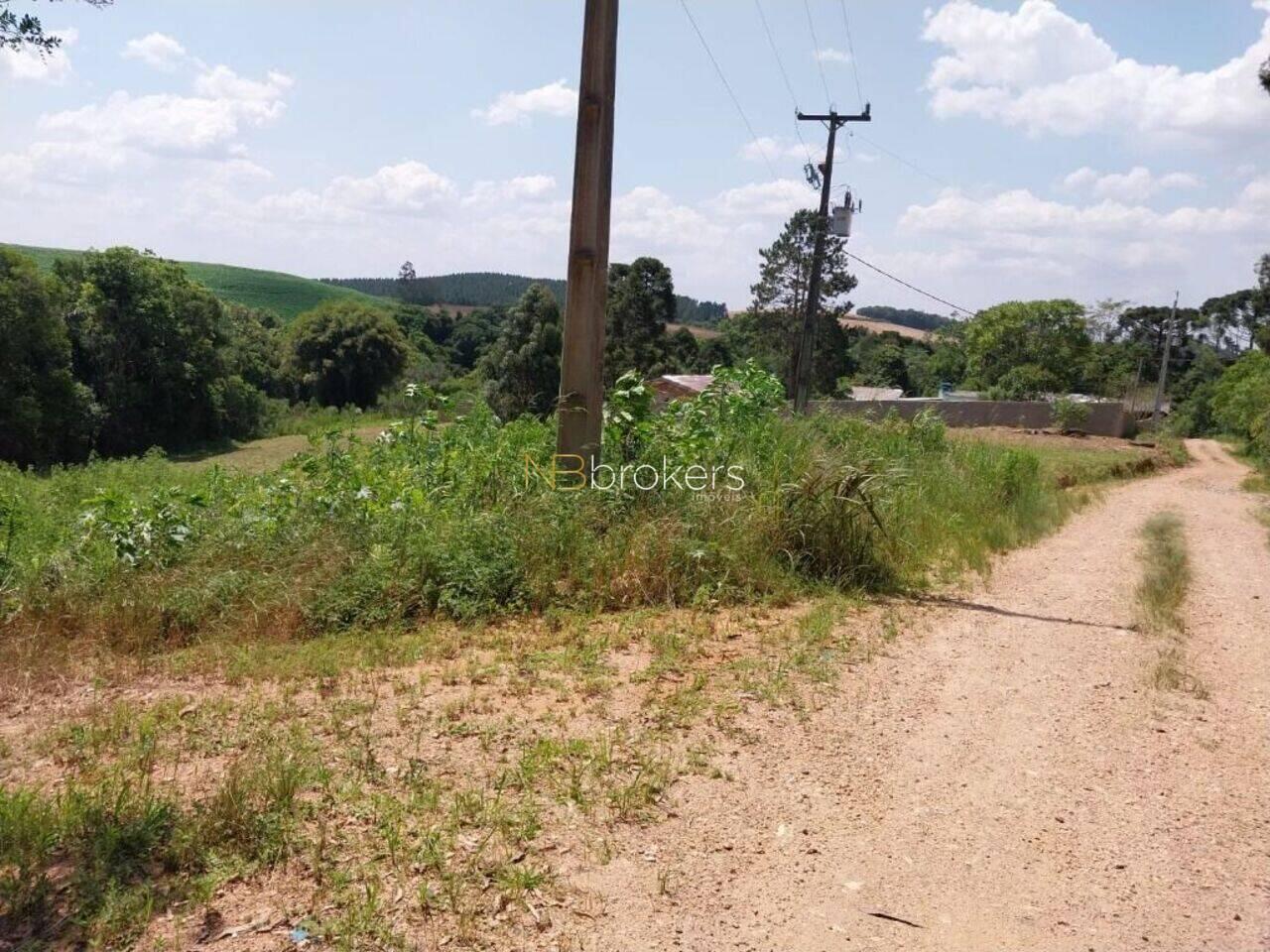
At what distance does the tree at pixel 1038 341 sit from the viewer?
50031 millimetres

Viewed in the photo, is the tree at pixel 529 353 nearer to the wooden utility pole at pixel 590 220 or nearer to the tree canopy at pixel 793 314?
the tree canopy at pixel 793 314

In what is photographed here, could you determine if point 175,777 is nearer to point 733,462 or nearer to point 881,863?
point 881,863

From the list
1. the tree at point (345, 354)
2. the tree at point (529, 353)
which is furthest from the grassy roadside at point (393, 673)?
the tree at point (345, 354)

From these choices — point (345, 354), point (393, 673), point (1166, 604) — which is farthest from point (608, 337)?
point (393, 673)

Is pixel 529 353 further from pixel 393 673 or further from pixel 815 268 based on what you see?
pixel 393 673

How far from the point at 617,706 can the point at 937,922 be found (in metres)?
1.84

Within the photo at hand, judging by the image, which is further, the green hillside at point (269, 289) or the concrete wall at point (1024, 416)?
the green hillside at point (269, 289)

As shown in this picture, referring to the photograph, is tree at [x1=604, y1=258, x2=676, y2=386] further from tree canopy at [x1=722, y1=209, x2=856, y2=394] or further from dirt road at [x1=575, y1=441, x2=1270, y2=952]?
dirt road at [x1=575, y1=441, x2=1270, y2=952]

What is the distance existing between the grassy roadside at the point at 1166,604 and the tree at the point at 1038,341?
4193 cm

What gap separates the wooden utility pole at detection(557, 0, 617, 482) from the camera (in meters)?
6.85

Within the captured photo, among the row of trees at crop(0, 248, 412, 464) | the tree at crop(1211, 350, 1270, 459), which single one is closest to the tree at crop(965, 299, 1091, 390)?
the tree at crop(1211, 350, 1270, 459)

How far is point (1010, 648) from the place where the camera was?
5797 millimetres

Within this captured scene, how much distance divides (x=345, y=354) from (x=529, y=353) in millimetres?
19104

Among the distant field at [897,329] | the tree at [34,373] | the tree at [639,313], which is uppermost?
the distant field at [897,329]
